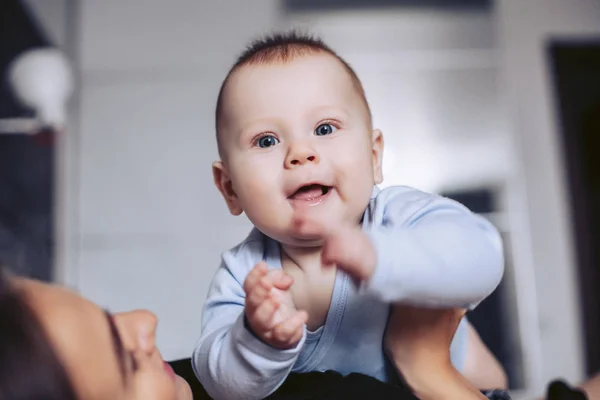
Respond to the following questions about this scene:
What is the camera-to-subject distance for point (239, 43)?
2488 millimetres

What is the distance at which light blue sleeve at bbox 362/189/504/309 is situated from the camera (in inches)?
18.6

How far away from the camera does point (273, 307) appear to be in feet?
1.66

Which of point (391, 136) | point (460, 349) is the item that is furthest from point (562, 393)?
point (391, 136)

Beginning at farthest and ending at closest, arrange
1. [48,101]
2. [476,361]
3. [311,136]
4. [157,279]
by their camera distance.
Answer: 1. [157,279]
2. [48,101]
3. [476,361]
4. [311,136]

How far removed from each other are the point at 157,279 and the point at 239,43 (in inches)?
37.6

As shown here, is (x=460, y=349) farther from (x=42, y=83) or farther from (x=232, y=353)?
(x=42, y=83)

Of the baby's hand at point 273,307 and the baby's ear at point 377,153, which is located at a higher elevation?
the baby's ear at point 377,153

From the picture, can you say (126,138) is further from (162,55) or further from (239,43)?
(239,43)

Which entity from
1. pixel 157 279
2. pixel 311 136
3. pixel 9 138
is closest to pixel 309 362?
pixel 311 136

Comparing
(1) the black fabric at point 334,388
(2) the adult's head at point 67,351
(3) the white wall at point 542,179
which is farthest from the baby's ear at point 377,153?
(3) the white wall at point 542,179

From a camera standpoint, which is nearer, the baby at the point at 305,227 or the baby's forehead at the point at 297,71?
the baby at the point at 305,227

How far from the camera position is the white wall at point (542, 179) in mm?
2465

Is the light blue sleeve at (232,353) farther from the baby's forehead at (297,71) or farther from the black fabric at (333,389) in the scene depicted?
the baby's forehead at (297,71)

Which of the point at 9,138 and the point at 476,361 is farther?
the point at 9,138
